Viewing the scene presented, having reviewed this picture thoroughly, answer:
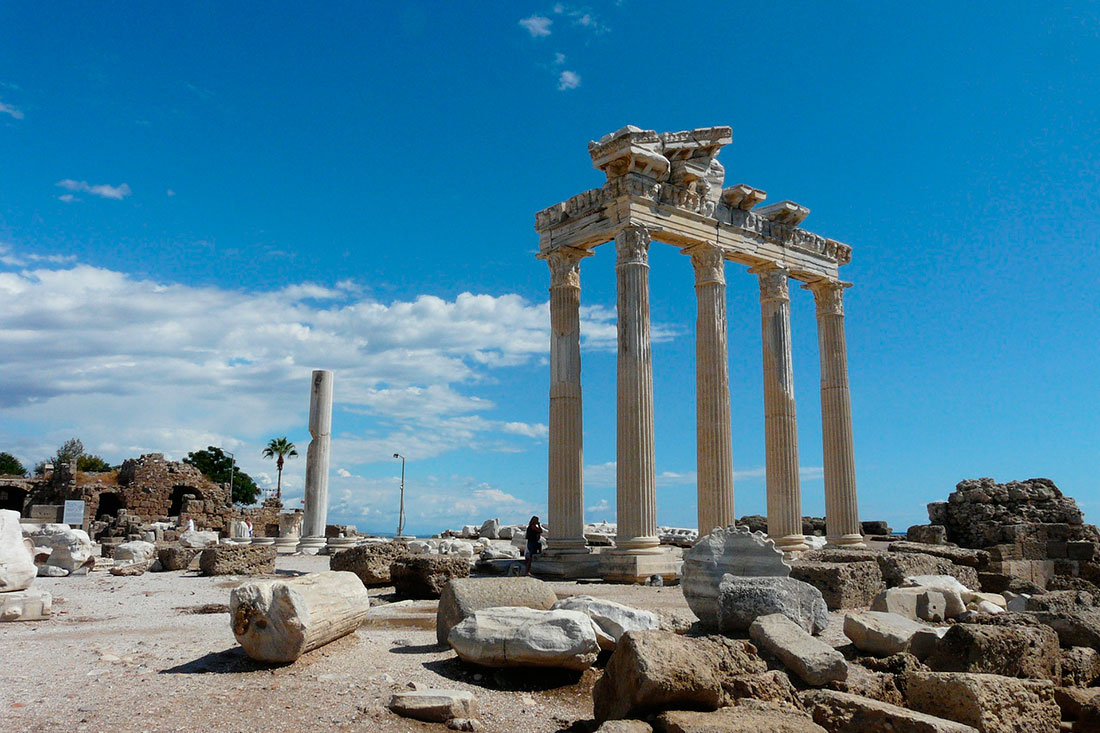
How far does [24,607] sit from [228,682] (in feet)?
18.7

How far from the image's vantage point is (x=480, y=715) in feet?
19.4

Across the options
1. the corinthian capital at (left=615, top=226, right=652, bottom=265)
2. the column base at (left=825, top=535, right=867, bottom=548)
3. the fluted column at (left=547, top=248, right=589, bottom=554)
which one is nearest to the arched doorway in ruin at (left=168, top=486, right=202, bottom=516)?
the fluted column at (left=547, top=248, right=589, bottom=554)

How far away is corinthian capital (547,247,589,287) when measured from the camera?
1819 cm

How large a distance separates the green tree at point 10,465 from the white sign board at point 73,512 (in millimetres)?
49055

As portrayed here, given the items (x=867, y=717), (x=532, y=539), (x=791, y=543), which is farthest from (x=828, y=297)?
(x=867, y=717)

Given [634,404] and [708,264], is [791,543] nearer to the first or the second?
[634,404]

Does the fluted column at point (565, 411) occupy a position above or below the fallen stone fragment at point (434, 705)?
above

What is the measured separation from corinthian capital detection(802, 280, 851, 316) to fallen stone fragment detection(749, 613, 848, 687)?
1524 centimetres

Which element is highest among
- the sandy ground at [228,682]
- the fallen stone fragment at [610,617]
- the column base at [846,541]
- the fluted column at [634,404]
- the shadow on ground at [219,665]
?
the fluted column at [634,404]

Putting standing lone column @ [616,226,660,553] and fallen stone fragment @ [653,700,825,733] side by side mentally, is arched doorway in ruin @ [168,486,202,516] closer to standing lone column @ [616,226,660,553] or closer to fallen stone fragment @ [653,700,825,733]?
standing lone column @ [616,226,660,553]

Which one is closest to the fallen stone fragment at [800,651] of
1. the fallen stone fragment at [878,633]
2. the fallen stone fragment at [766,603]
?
the fallen stone fragment at [766,603]

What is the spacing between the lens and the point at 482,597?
8102 millimetres

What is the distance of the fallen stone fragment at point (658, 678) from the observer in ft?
17.6

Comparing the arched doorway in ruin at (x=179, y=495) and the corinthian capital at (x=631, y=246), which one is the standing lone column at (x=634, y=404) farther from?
the arched doorway in ruin at (x=179, y=495)
